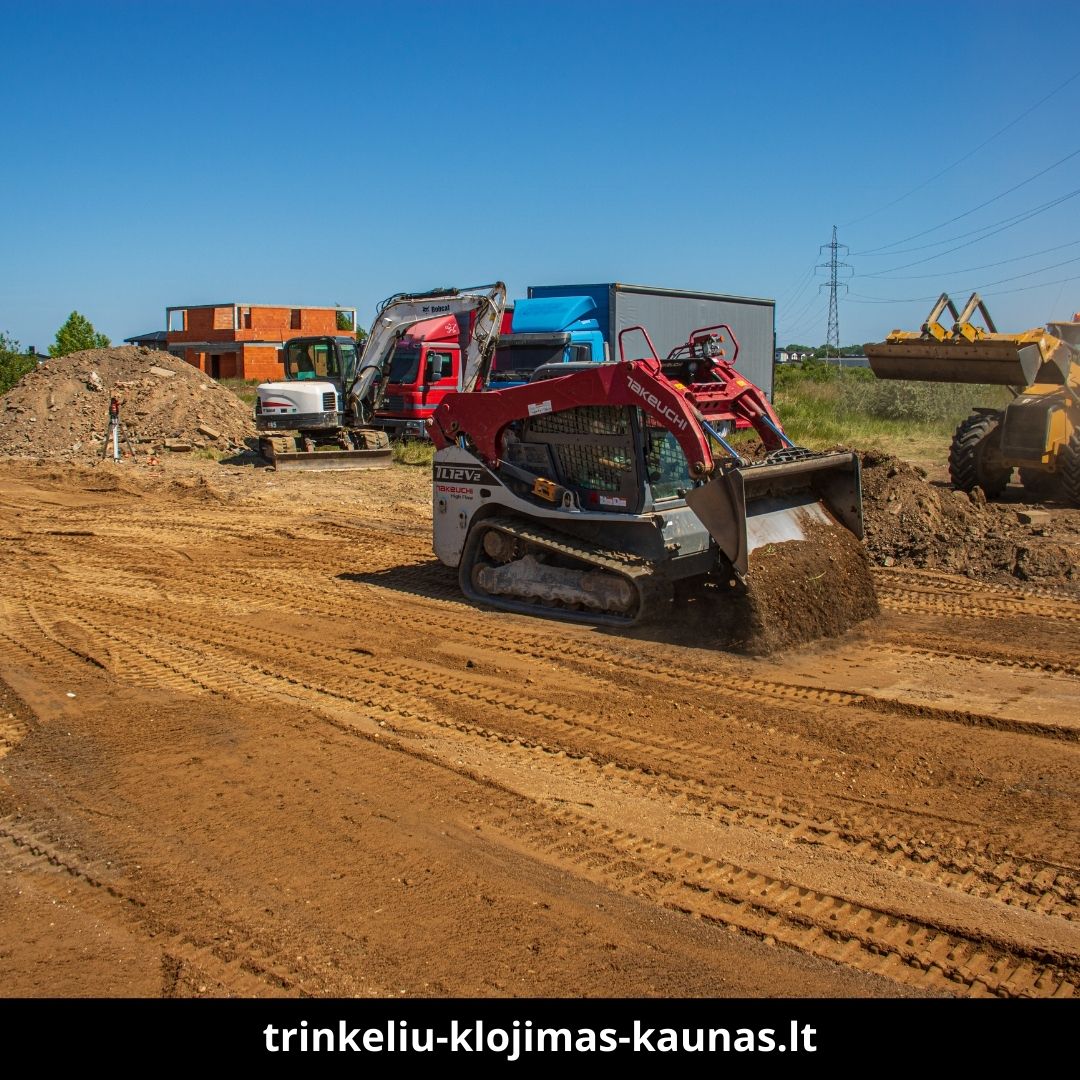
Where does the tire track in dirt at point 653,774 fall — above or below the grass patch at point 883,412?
below

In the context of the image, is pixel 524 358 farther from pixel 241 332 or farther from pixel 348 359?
pixel 241 332

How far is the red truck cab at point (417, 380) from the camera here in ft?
67.5

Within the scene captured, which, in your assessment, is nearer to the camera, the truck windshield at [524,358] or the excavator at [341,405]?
the excavator at [341,405]

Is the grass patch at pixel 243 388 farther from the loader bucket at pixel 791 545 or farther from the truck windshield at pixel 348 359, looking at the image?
the loader bucket at pixel 791 545

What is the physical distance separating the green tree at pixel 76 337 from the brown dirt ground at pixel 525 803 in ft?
139

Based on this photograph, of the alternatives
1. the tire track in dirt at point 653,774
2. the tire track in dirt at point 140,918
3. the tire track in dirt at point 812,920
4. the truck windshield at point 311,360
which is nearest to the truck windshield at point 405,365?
the truck windshield at point 311,360

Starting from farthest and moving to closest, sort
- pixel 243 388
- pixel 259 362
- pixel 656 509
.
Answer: pixel 259 362 → pixel 243 388 → pixel 656 509

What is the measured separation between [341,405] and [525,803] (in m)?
15.9

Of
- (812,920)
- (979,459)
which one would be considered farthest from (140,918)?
(979,459)

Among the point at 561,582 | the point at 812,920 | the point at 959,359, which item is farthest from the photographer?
the point at 959,359

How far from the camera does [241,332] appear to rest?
5381cm

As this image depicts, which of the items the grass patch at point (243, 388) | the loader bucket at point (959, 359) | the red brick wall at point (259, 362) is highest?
the red brick wall at point (259, 362)
